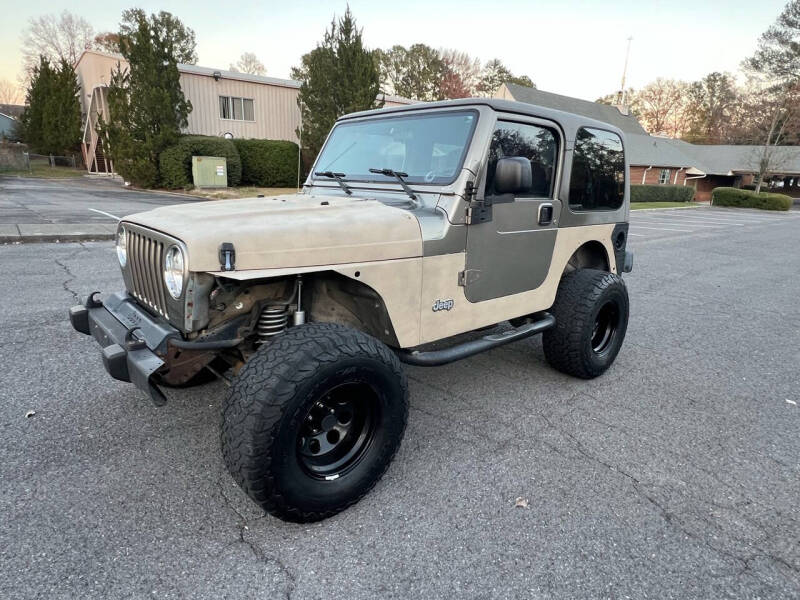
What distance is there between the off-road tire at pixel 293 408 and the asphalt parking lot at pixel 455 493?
173 mm

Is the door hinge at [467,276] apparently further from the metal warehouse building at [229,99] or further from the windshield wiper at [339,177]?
the metal warehouse building at [229,99]

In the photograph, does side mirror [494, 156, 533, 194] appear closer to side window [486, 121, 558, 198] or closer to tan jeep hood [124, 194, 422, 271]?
side window [486, 121, 558, 198]

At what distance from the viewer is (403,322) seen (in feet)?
9.23

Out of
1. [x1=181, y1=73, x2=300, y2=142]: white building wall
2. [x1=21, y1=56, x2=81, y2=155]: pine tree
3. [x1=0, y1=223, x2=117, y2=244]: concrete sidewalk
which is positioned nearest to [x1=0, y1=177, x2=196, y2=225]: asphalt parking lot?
[x1=0, y1=223, x2=117, y2=244]: concrete sidewalk

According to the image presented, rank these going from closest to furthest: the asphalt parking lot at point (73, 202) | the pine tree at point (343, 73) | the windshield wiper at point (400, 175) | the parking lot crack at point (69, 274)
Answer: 1. the windshield wiper at point (400, 175)
2. the parking lot crack at point (69, 274)
3. the asphalt parking lot at point (73, 202)
4. the pine tree at point (343, 73)

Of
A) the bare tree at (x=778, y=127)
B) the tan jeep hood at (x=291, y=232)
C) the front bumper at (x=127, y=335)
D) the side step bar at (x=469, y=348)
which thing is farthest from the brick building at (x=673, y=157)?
the front bumper at (x=127, y=335)

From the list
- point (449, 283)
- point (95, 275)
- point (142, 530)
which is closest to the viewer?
point (142, 530)

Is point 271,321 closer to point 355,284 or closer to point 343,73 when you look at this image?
point 355,284

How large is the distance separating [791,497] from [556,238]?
2062 millimetres

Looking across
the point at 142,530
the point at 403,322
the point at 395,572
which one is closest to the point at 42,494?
the point at 142,530

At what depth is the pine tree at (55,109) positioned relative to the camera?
3297cm

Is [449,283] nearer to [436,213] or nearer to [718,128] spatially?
[436,213]

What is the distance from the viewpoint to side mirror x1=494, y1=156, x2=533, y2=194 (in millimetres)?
2812

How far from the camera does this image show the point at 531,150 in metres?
3.46
